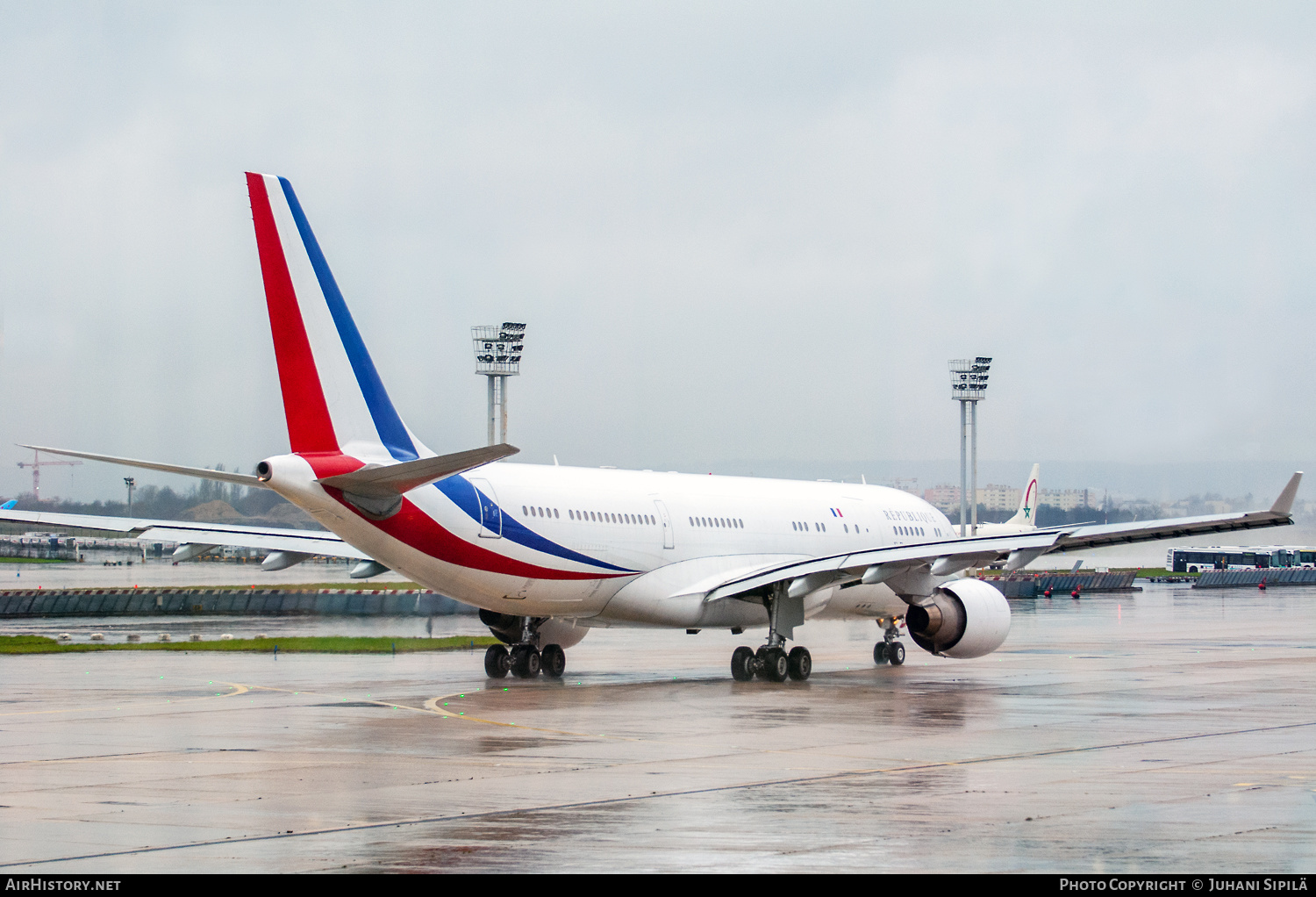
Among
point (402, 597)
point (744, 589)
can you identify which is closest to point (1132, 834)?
point (744, 589)

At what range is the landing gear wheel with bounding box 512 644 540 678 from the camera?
85.3ft

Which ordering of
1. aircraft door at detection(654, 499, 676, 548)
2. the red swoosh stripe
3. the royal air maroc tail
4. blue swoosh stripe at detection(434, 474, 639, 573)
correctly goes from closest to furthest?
the red swoosh stripe < blue swoosh stripe at detection(434, 474, 639, 573) < aircraft door at detection(654, 499, 676, 548) < the royal air maroc tail

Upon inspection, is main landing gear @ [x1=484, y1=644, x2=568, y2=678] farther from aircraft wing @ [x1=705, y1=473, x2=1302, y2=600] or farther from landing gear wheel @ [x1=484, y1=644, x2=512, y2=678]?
aircraft wing @ [x1=705, y1=473, x2=1302, y2=600]

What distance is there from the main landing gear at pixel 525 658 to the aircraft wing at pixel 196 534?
376 centimetres

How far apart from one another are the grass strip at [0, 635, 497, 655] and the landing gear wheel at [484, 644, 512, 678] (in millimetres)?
6869

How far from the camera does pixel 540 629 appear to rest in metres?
26.8

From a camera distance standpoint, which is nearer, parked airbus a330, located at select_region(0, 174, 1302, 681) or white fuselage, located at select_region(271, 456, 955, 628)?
parked airbus a330, located at select_region(0, 174, 1302, 681)

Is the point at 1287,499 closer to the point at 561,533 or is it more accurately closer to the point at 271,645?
the point at 561,533

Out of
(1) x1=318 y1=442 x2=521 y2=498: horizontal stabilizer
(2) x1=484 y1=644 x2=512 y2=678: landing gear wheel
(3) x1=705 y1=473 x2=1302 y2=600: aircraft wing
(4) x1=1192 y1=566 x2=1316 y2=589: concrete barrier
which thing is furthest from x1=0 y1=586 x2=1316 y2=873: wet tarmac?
(4) x1=1192 y1=566 x2=1316 y2=589: concrete barrier

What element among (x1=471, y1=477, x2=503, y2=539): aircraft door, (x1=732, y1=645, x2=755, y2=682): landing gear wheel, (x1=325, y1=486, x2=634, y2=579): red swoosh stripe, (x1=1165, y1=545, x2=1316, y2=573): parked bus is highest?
(x1=1165, y1=545, x2=1316, y2=573): parked bus

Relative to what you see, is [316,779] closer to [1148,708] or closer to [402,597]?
[1148,708]

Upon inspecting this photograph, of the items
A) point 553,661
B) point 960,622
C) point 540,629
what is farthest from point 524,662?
point 960,622

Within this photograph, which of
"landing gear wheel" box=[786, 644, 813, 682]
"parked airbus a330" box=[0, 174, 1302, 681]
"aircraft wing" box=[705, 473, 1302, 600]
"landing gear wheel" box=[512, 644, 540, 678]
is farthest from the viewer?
"landing gear wheel" box=[786, 644, 813, 682]

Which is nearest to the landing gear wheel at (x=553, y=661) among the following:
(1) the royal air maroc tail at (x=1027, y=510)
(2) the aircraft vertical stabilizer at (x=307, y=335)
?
(2) the aircraft vertical stabilizer at (x=307, y=335)
